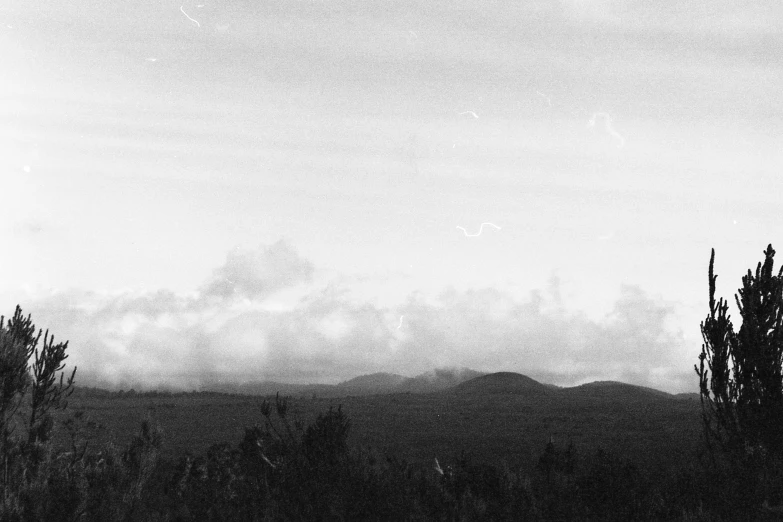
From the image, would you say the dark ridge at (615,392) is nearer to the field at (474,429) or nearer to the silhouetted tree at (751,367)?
the field at (474,429)

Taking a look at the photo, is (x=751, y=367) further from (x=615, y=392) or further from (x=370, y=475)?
(x=615, y=392)

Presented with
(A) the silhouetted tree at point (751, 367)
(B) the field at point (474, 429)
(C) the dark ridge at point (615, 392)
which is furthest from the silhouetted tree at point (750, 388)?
(C) the dark ridge at point (615, 392)

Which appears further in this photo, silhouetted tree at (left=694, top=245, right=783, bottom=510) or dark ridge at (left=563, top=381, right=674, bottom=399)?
dark ridge at (left=563, top=381, right=674, bottom=399)

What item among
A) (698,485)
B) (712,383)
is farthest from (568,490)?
(712,383)

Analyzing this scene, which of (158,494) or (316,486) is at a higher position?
(316,486)

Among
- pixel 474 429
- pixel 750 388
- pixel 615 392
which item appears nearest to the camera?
pixel 750 388

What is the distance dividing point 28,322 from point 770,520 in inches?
605

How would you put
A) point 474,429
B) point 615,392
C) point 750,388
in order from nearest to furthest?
1. point 750,388
2. point 474,429
3. point 615,392

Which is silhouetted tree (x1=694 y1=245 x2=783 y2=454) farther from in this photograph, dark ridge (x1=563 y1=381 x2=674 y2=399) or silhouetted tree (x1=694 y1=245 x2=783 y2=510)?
dark ridge (x1=563 y1=381 x2=674 y2=399)

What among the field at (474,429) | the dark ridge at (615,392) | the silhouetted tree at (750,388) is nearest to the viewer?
the silhouetted tree at (750,388)

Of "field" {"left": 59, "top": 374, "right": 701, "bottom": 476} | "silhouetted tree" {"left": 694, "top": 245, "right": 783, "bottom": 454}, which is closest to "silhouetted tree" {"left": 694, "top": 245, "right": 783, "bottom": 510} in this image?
"silhouetted tree" {"left": 694, "top": 245, "right": 783, "bottom": 454}

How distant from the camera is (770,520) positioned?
9.26m

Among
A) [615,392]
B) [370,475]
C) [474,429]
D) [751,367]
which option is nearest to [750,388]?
[751,367]

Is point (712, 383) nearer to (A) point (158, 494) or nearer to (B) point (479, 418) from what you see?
(A) point (158, 494)
